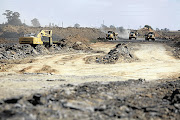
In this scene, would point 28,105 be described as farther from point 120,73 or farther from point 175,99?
point 120,73

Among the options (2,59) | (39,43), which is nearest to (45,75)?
(2,59)

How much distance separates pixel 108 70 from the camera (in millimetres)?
15867

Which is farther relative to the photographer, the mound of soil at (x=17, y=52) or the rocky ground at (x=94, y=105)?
the mound of soil at (x=17, y=52)

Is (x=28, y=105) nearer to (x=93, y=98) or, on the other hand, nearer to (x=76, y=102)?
(x=76, y=102)

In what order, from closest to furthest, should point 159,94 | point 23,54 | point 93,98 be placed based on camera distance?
point 93,98 → point 159,94 → point 23,54

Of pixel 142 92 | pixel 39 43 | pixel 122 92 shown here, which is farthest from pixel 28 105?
pixel 39 43

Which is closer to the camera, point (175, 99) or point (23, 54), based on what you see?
point (175, 99)

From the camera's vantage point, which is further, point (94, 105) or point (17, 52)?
point (17, 52)

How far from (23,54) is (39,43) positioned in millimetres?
3225

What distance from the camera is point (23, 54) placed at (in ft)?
77.3

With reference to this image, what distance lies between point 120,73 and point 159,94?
21.2ft

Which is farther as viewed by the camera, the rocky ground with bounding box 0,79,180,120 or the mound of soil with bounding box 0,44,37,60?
the mound of soil with bounding box 0,44,37,60

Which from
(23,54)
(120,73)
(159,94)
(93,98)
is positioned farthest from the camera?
(23,54)

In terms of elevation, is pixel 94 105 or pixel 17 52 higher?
pixel 17 52
